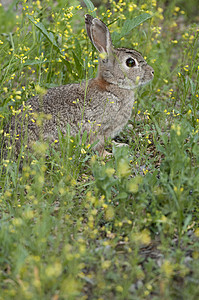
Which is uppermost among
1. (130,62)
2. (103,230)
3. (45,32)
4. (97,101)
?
(45,32)

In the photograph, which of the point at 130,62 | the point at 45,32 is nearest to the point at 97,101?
the point at 130,62

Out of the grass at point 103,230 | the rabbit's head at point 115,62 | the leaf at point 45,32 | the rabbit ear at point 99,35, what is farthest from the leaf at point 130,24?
the grass at point 103,230

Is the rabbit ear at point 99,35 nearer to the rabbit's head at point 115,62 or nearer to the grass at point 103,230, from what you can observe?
the rabbit's head at point 115,62

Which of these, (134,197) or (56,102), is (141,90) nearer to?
(56,102)

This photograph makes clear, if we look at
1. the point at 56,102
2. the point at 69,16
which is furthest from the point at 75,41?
the point at 56,102

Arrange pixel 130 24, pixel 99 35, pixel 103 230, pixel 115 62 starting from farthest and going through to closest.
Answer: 1. pixel 130 24
2. pixel 115 62
3. pixel 99 35
4. pixel 103 230

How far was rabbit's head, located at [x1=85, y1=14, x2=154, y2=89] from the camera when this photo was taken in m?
5.91

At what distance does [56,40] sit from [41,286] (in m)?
4.48

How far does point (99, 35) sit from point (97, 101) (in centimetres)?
91

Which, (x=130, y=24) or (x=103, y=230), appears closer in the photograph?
(x=103, y=230)

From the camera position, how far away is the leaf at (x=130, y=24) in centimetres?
635

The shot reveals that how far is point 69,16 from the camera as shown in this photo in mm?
5918

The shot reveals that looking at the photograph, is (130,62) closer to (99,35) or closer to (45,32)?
(99,35)

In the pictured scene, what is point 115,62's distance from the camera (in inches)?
243
